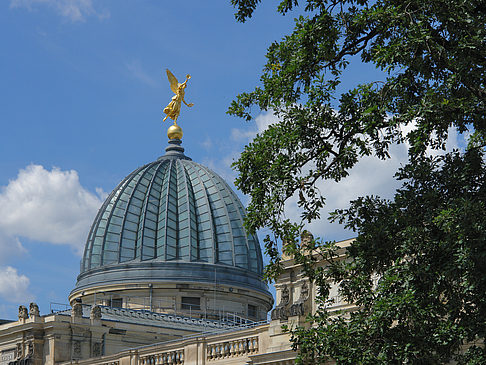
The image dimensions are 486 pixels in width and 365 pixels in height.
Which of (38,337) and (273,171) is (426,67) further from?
(38,337)

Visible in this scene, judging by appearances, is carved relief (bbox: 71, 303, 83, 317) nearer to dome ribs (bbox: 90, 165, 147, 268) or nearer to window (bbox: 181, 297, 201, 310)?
window (bbox: 181, 297, 201, 310)

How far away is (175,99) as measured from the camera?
8075 cm

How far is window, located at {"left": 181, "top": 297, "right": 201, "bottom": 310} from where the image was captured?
6501cm

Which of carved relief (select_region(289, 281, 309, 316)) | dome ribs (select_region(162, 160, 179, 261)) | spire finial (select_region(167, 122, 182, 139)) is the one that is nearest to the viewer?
carved relief (select_region(289, 281, 309, 316))

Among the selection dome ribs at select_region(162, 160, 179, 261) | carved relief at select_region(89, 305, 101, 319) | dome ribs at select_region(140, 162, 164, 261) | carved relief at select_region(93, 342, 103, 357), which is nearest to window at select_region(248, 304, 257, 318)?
dome ribs at select_region(162, 160, 179, 261)

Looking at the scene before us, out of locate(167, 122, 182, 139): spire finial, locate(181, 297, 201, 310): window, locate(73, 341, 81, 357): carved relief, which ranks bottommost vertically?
locate(73, 341, 81, 357): carved relief

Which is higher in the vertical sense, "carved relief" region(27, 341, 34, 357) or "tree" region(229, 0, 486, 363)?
"carved relief" region(27, 341, 34, 357)

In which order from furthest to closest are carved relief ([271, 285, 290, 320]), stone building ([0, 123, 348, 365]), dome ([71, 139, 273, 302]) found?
dome ([71, 139, 273, 302])
stone building ([0, 123, 348, 365])
carved relief ([271, 285, 290, 320])

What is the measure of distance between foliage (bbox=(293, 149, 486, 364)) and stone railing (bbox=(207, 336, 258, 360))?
17.8 metres

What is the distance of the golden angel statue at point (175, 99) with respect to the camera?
79750 mm

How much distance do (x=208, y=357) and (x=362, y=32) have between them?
2128cm

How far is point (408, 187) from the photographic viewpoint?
1727 cm

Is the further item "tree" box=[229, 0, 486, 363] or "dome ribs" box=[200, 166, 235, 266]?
"dome ribs" box=[200, 166, 235, 266]

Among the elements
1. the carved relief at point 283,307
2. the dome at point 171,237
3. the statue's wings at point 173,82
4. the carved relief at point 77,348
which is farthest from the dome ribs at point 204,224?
the carved relief at point 283,307
